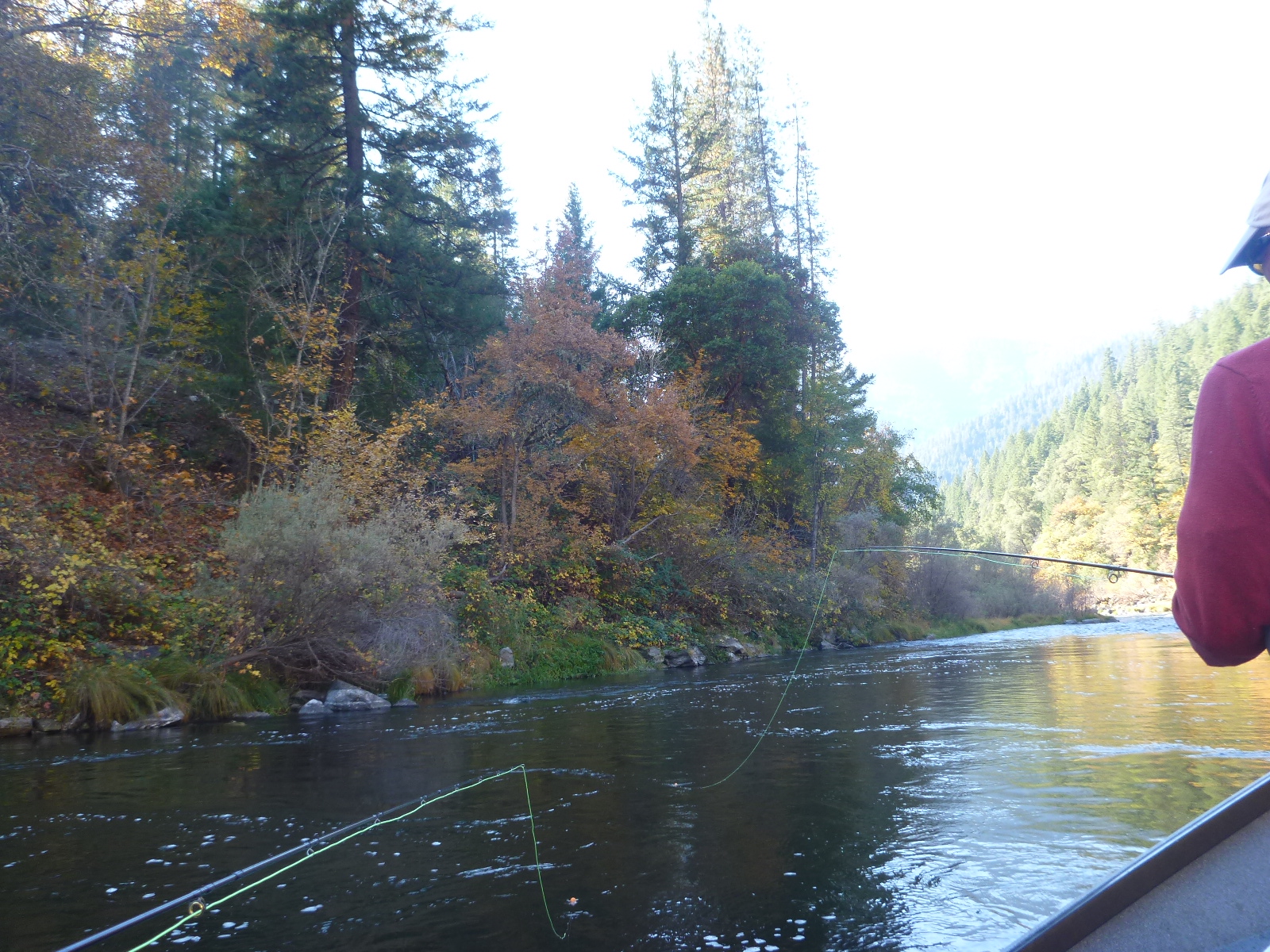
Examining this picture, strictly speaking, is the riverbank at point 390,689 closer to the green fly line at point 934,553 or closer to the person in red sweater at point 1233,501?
Answer: the green fly line at point 934,553

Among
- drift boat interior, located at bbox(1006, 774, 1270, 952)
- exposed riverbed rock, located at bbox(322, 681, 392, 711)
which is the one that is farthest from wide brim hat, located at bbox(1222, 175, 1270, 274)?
exposed riverbed rock, located at bbox(322, 681, 392, 711)

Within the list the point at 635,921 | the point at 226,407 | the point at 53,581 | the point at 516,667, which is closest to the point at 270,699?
the point at 53,581

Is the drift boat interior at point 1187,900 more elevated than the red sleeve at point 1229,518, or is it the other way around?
the red sleeve at point 1229,518

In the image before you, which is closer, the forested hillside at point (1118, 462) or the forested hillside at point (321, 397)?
the forested hillside at point (321, 397)

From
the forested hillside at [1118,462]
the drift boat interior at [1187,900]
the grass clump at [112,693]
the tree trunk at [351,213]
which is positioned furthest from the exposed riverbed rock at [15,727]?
the forested hillside at [1118,462]

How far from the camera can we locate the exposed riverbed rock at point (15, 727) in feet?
30.0

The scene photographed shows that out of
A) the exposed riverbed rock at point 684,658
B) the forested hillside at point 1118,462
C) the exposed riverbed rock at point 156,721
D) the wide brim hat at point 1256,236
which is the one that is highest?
the forested hillside at point 1118,462

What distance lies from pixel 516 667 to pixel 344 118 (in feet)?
37.4

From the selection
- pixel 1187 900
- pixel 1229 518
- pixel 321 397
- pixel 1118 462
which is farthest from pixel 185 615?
pixel 1118 462

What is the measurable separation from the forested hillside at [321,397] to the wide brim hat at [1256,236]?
36.2 ft

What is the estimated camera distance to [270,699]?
37.4 feet

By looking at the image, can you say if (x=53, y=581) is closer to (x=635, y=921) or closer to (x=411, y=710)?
(x=411, y=710)

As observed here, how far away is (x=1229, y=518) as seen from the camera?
1301mm

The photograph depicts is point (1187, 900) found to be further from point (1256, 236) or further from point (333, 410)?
point (333, 410)
